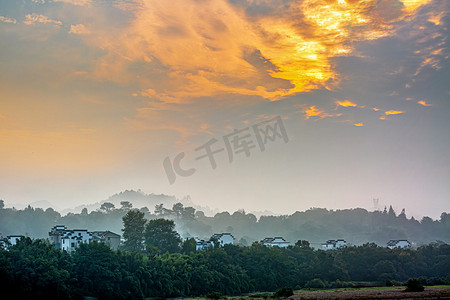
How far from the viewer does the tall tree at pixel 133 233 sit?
6606cm

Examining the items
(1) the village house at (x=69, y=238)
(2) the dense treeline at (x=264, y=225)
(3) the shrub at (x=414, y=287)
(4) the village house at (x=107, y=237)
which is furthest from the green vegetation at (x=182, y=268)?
(2) the dense treeline at (x=264, y=225)

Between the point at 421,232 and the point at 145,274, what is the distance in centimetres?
16734

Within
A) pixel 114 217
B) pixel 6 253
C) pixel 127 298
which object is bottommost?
pixel 127 298

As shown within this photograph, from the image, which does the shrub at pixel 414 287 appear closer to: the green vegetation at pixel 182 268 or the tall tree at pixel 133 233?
the green vegetation at pixel 182 268

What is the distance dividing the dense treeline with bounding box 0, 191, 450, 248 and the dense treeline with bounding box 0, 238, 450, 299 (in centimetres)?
8591

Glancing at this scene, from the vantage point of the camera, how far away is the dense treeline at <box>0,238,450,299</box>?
145 ft

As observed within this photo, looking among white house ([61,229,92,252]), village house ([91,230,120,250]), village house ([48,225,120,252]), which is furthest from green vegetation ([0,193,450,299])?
white house ([61,229,92,252])

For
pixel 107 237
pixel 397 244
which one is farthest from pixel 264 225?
pixel 107 237

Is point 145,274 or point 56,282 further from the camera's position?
point 145,274

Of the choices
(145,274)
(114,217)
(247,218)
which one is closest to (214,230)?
(247,218)

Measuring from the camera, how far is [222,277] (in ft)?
187

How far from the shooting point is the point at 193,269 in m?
55.9

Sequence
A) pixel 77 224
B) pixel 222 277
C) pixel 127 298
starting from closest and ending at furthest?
pixel 127 298 → pixel 222 277 → pixel 77 224

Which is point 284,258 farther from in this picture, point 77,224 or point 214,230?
point 214,230
